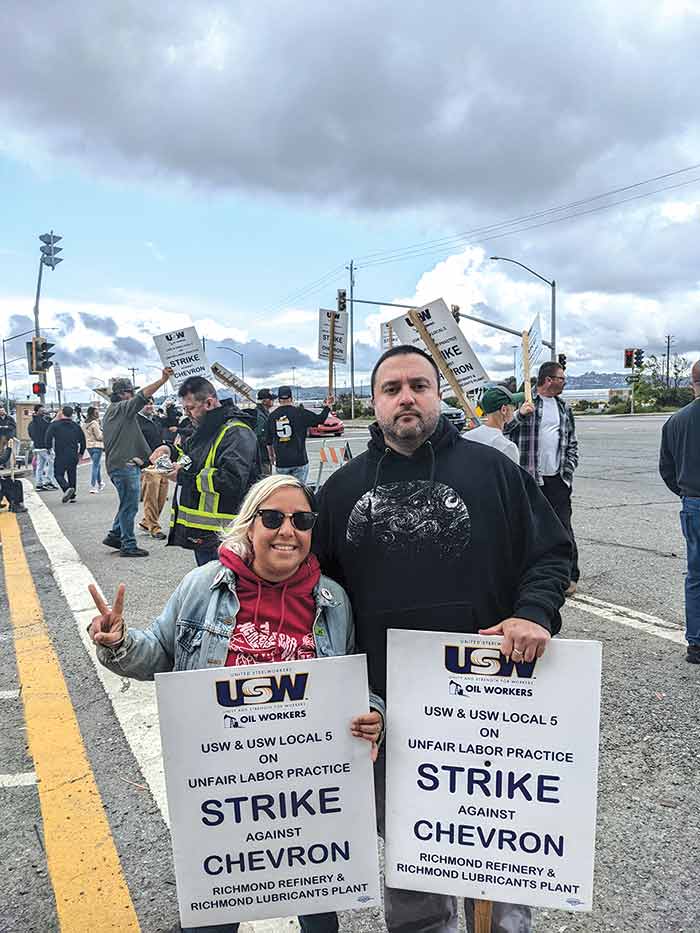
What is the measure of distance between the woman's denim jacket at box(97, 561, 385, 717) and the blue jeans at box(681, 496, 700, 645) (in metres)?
3.25

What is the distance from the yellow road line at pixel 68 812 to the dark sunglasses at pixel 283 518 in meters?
1.42

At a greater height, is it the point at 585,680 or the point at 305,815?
the point at 585,680

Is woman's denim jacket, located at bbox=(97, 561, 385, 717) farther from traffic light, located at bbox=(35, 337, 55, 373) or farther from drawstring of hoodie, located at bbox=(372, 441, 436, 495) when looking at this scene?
traffic light, located at bbox=(35, 337, 55, 373)

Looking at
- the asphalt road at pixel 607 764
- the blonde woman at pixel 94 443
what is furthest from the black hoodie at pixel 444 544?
the blonde woman at pixel 94 443

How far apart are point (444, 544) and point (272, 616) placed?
54 cm

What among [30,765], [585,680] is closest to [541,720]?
[585,680]

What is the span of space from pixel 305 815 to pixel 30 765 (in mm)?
2020

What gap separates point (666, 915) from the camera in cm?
239

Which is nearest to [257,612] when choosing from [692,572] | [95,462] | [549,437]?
[692,572]

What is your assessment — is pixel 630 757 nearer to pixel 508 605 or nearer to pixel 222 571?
pixel 508 605

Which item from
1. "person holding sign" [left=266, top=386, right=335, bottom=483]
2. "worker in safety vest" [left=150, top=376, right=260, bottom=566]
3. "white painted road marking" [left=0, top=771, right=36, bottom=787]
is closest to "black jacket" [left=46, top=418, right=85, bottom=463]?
"person holding sign" [left=266, top=386, right=335, bottom=483]

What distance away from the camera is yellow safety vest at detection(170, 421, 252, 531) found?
16.3 ft

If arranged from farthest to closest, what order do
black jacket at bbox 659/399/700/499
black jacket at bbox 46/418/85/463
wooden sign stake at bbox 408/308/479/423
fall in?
black jacket at bbox 46/418/85/463, wooden sign stake at bbox 408/308/479/423, black jacket at bbox 659/399/700/499

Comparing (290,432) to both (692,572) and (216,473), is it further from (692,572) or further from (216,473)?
(692,572)
